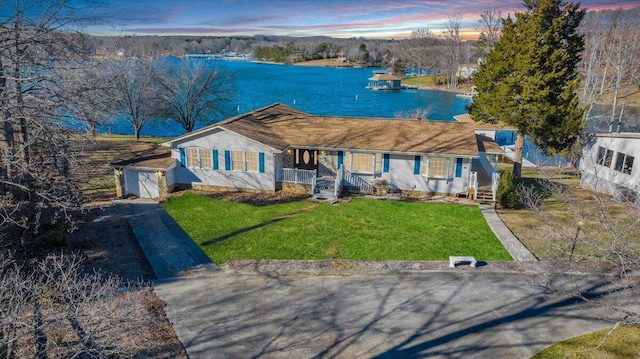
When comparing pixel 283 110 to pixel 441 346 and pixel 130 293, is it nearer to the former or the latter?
pixel 130 293

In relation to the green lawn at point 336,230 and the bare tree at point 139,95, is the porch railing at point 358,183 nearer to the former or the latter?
the green lawn at point 336,230

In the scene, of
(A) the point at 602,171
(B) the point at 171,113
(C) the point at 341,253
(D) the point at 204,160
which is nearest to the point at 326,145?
(D) the point at 204,160

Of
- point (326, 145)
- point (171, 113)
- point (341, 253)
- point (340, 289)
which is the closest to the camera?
point (340, 289)

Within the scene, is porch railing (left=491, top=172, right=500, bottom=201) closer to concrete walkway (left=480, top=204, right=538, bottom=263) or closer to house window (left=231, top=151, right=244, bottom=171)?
concrete walkway (left=480, top=204, right=538, bottom=263)

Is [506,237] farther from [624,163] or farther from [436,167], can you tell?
[624,163]

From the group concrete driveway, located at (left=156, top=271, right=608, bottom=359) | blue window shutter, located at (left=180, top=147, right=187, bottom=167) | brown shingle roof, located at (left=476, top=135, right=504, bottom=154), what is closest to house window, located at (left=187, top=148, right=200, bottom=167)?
blue window shutter, located at (left=180, top=147, right=187, bottom=167)

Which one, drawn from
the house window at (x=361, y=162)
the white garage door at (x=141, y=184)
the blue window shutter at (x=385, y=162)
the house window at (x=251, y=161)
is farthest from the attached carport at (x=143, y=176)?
the blue window shutter at (x=385, y=162)

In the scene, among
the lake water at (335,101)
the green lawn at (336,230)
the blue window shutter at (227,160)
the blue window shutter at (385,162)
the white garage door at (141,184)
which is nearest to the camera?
the green lawn at (336,230)
